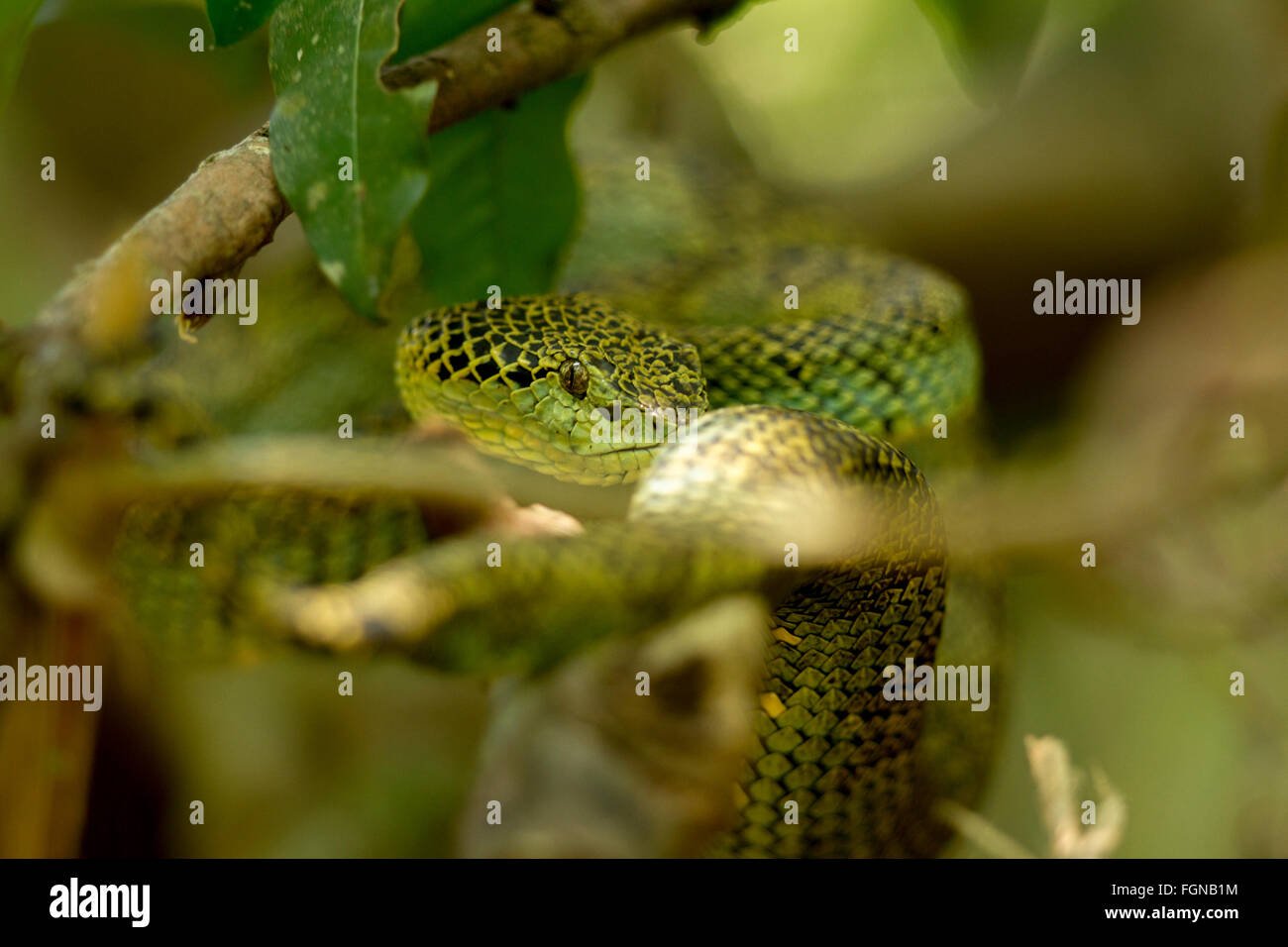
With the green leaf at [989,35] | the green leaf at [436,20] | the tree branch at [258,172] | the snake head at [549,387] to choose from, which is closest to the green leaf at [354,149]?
the tree branch at [258,172]

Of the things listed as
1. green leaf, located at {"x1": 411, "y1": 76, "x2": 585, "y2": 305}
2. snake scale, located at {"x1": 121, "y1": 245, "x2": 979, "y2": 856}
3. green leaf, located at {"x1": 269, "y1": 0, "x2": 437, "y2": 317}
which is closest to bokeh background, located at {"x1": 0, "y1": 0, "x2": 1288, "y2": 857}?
snake scale, located at {"x1": 121, "y1": 245, "x2": 979, "y2": 856}

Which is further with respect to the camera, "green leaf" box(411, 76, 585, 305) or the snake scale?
"green leaf" box(411, 76, 585, 305)

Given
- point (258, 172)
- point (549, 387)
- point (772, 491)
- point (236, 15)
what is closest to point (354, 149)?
point (258, 172)

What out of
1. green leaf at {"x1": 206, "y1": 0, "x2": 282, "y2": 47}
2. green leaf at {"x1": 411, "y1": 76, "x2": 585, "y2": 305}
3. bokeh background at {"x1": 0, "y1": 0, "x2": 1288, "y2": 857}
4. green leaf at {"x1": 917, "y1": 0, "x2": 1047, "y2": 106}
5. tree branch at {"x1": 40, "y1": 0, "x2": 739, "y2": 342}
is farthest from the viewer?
bokeh background at {"x1": 0, "y1": 0, "x2": 1288, "y2": 857}

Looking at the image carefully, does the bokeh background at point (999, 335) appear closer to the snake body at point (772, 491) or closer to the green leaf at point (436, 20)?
the snake body at point (772, 491)

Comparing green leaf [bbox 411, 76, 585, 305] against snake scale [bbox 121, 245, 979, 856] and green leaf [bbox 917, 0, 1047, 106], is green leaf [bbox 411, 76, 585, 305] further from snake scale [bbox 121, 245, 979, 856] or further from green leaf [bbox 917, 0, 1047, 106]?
green leaf [bbox 917, 0, 1047, 106]

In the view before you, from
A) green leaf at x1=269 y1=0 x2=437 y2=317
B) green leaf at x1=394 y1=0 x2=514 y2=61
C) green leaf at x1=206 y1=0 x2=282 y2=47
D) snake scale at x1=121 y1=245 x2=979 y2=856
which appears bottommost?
snake scale at x1=121 y1=245 x2=979 y2=856

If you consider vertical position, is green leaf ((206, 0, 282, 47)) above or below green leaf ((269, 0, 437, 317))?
above
